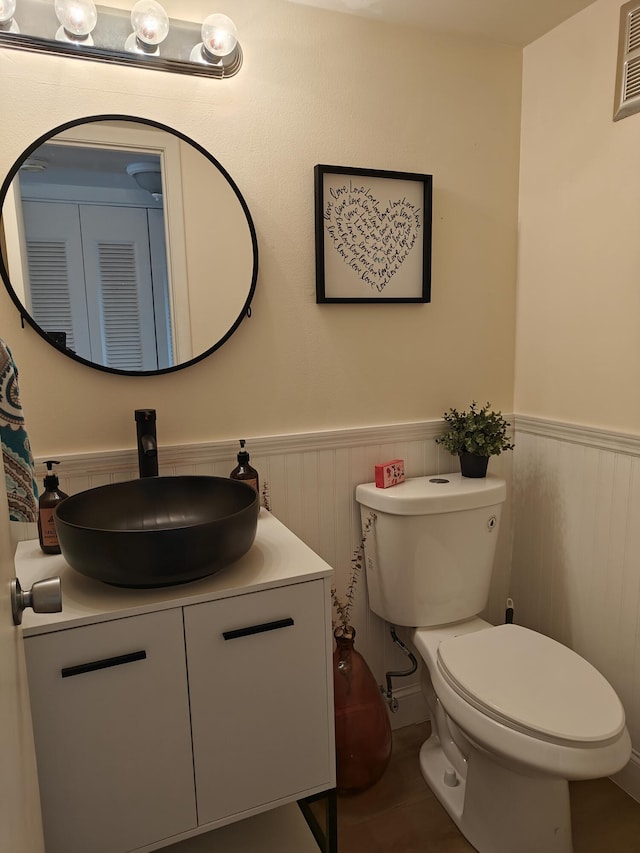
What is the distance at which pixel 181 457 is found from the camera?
5.40 ft

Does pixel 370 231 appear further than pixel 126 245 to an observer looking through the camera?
Yes

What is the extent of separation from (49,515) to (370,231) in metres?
1.20

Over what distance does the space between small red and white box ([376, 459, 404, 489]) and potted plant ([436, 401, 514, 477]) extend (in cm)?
19

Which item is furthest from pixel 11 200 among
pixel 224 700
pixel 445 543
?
pixel 445 543

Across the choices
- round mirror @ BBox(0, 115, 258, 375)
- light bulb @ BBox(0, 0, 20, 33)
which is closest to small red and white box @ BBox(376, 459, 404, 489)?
round mirror @ BBox(0, 115, 258, 375)

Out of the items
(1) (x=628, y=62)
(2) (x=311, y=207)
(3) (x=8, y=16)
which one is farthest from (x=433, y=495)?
(3) (x=8, y=16)

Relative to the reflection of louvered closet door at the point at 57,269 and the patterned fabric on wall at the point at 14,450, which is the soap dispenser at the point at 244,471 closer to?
the reflection of louvered closet door at the point at 57,269

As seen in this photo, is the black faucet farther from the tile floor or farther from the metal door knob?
the tile floor

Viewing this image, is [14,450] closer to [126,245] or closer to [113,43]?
[126,245]

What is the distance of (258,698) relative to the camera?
1276 mm

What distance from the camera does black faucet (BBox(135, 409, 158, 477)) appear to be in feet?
4.93

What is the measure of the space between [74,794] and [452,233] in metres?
1.79

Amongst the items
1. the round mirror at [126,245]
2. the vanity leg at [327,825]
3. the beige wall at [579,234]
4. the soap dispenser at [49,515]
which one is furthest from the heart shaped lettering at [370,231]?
the vanity leg at [327,825]

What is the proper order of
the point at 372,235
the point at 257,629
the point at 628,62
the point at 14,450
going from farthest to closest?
the point at 372,235, the point at 628,62, the point at 257,629, the point at 14,450
